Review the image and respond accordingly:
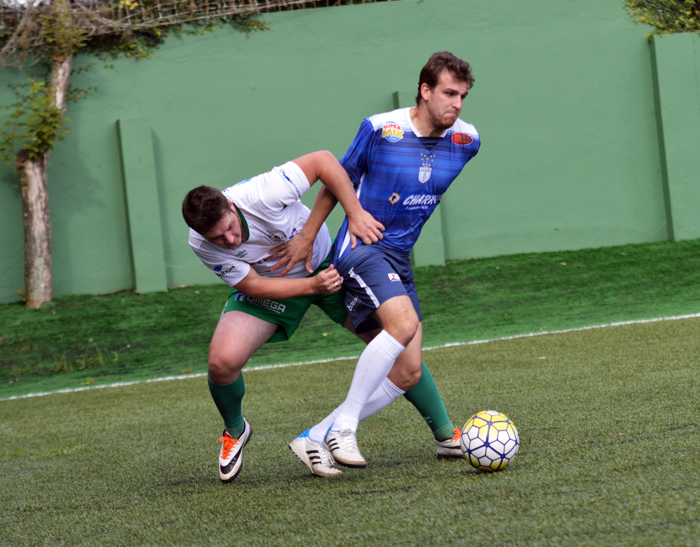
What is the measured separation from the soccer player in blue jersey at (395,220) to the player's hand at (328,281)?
6 centimetres

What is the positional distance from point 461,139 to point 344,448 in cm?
154

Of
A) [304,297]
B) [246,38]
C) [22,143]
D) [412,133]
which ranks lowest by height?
[304,297]

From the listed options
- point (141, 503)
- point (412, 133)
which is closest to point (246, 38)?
point (412, 133)

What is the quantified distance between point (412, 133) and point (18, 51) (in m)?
8.78

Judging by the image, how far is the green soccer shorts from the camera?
3430 millimetres

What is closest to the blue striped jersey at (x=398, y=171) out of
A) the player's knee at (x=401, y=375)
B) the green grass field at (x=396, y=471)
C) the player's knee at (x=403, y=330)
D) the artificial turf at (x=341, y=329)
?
the player's knee at (x=403, y=330)

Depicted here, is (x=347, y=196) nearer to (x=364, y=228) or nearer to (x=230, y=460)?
(x=364, y=228)

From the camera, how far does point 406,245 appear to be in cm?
337

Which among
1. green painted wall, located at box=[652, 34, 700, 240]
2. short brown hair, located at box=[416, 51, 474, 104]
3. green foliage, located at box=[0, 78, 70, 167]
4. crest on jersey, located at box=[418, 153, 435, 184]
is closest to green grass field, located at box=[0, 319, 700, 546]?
crest on jersey, located at box=[418, 153, 435, 184]

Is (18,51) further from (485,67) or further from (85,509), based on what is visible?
(85,509)

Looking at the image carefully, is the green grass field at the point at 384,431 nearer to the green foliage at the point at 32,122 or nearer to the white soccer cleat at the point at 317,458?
the white soccer cleat at the point at 317,458

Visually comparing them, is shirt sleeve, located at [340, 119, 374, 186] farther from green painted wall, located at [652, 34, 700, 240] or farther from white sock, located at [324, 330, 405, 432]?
green painted wall, located at [652, 34, 700, 240]

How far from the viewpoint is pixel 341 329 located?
8.77m

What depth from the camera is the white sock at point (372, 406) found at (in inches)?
122
